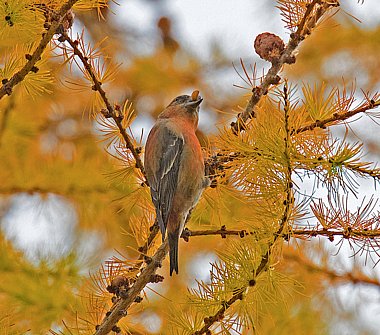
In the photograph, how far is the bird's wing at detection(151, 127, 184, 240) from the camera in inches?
92.5

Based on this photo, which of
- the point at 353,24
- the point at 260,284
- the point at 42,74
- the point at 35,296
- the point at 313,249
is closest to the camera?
the point at 260,284

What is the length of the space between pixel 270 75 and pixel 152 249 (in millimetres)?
558

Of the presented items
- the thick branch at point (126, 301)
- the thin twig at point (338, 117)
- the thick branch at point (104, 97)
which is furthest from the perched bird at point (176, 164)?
the thin twig at point (338, 117)

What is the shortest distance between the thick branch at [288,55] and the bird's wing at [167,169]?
684 millimetres

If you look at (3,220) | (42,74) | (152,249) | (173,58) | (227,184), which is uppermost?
(173,58)

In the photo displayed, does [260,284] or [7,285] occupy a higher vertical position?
[7,285]

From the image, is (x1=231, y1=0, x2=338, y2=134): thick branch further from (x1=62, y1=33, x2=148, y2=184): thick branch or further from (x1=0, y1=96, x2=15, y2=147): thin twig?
(x1=0, y1=96, x2=15, y2=147): thin twig

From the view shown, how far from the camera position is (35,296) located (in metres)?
2.12

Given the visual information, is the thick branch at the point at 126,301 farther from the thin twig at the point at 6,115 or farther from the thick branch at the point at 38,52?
the thin twig at the point at 6,115

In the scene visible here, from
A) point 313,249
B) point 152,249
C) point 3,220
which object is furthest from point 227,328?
point 3,220

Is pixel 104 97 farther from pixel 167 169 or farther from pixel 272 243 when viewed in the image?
pixel 167 169

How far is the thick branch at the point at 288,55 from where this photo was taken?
1.62 metres

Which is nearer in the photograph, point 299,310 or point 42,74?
point 42,74

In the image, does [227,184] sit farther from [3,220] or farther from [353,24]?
[353,24]
